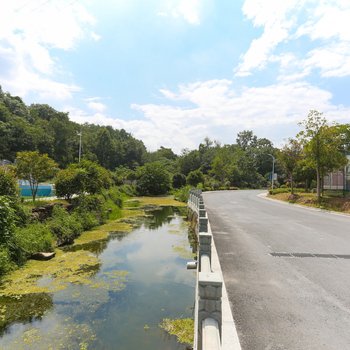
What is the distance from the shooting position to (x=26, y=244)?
13445 mm

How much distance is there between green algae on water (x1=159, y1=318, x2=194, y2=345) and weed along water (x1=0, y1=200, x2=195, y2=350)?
0.14 m

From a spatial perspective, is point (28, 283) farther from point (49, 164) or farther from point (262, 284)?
point (49, 164)

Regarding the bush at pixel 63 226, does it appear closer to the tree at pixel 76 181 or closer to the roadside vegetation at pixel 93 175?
the roadside vegetation at pixel 93 175

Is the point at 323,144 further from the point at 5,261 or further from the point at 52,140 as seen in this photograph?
the point at 52,140

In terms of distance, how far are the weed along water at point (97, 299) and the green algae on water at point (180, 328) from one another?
0.45 feet

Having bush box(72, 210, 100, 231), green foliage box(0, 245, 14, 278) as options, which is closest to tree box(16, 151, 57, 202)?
bush box(72, 210, 100, 231)

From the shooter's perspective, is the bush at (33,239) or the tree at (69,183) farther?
the tree at (69,183)

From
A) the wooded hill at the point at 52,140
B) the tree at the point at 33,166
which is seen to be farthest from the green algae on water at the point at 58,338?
the wooded hill at the point at 52,140

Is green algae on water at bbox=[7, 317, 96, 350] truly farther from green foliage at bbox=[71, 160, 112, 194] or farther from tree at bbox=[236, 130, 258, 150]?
tree at bbox=[236, 130, 258, 150]

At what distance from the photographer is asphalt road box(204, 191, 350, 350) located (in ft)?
16.6

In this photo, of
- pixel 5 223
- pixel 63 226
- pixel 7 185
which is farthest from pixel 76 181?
pixel 5 223

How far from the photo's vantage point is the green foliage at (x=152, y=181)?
58562 mm

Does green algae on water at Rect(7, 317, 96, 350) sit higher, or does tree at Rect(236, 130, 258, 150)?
tree at Rect(236, 130, 258, 150)

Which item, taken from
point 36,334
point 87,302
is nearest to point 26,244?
point 87,302
